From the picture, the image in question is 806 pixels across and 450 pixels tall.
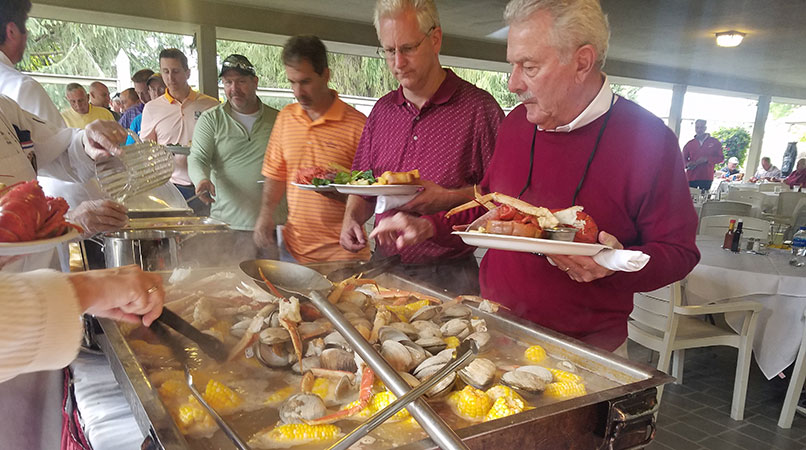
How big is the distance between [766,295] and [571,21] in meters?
2.90

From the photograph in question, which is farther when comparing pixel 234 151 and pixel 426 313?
pixel 234 151

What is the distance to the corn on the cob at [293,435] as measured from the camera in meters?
0.95

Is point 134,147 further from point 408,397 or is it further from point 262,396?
point 408,397

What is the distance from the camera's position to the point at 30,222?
1.04 m

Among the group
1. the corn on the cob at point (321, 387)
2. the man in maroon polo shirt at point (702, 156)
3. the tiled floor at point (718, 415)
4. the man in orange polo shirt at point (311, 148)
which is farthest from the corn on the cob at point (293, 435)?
the man in maroon polo shirt at point (702, 156)

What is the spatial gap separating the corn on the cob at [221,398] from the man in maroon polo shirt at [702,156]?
1078 centimetres

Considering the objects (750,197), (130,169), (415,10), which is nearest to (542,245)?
(415,10)

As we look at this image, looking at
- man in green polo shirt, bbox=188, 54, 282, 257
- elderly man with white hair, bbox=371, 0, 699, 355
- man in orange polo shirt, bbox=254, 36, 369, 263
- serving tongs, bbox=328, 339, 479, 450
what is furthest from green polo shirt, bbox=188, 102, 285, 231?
serving tongs, bbox=328, 339, 479, 450

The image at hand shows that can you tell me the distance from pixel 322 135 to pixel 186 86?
2517mm

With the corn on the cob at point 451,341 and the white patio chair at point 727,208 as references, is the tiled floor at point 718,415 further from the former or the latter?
the white patio chair at point 727,208

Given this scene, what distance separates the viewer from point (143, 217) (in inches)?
95.4

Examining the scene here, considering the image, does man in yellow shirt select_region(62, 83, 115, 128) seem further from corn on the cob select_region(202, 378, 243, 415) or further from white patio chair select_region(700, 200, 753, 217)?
white patio chair select_region(700, 200, 753, 217)

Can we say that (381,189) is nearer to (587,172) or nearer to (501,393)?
(587,172)

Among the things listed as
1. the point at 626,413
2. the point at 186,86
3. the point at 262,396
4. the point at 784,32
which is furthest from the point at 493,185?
the point at 784,32
